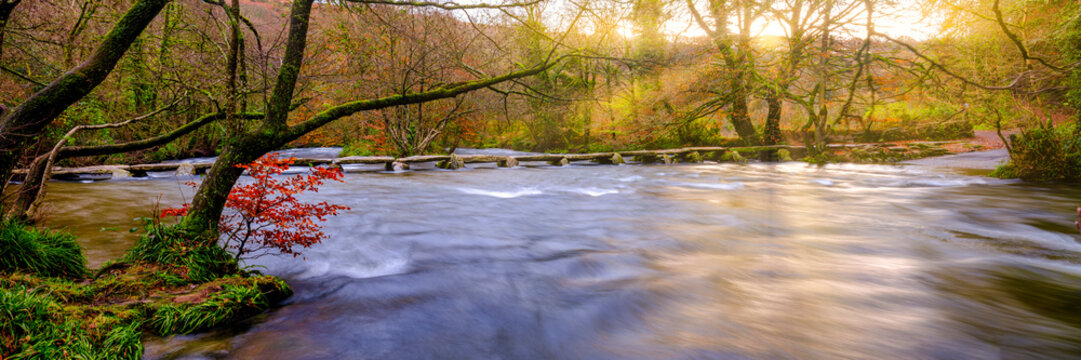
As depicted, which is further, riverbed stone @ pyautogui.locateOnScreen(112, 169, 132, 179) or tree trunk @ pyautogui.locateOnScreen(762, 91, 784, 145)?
tree trunk @ pyautogui.locateOnScreen(762, 91, 784, 145)

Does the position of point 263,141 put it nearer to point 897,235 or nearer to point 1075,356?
point 1075,356

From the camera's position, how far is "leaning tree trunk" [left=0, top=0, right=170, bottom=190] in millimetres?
2881

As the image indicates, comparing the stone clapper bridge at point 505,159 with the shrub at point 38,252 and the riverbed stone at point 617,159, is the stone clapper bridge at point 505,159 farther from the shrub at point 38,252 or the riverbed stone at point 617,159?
the shrub at point 38,252

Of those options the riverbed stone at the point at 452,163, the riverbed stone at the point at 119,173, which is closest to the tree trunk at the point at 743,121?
the riverbed stone at the point at 452,163

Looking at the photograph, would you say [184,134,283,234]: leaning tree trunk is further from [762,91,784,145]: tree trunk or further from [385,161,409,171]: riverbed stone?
[762,91,784,145]: tree trunk

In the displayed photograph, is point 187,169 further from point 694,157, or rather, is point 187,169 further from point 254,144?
point 694,157

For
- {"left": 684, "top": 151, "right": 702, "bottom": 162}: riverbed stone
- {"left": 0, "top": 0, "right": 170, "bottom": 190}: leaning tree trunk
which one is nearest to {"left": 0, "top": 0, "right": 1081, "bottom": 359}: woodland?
{"left": 0, "top": 0, "right": 170, "bottom": 190}: leaning tree trunk

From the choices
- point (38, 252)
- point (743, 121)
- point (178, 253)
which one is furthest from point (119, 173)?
point (743, 121)

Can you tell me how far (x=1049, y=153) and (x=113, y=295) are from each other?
1579 cm

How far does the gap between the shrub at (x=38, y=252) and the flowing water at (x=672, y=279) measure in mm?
751

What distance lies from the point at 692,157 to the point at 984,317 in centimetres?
1754

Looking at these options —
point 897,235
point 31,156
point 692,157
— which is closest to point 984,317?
point 897,235

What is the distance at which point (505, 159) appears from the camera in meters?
18.9

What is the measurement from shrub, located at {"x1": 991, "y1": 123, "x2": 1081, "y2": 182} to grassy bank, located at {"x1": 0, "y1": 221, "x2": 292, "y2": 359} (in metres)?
14.4
